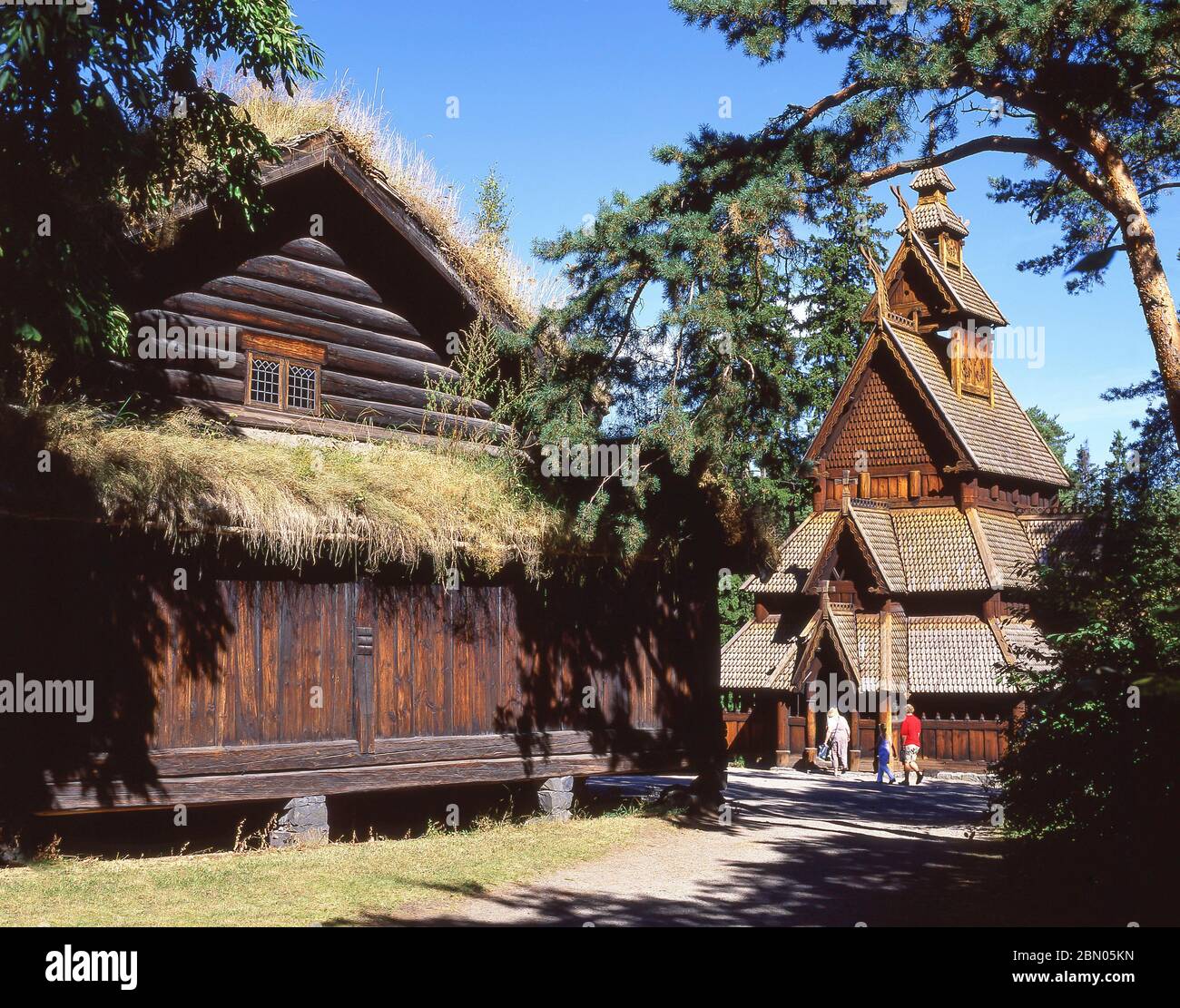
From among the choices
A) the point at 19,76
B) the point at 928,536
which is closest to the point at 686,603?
the point at 19,76

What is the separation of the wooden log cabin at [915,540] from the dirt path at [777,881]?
1103 cm

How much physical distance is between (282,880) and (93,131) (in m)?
6.90

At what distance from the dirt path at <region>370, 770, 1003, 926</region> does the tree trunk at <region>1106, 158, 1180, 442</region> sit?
536 centimetres

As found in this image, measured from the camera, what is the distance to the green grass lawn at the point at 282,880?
9.09 meters

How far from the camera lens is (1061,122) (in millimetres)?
12695

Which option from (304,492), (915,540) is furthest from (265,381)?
(915,540)

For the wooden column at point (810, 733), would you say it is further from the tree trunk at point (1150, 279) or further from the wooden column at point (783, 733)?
the tree trunk at point (1150, 279)

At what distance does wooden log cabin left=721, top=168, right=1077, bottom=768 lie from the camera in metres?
29.0

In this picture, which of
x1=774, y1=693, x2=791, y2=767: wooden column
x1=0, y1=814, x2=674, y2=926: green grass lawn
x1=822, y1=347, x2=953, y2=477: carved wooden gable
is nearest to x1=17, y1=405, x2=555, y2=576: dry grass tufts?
x1=0, y1=814, x2=674, y2=926: green grass lawn

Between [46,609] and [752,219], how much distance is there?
26.7ft

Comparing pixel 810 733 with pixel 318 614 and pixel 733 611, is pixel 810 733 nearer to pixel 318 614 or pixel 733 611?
pixel 733 611

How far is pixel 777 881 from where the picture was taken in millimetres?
11547

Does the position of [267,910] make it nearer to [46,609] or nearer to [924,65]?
[46,609]

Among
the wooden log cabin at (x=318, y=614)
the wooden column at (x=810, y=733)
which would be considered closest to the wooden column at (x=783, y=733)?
the wooden column at (x=810, y=733)
